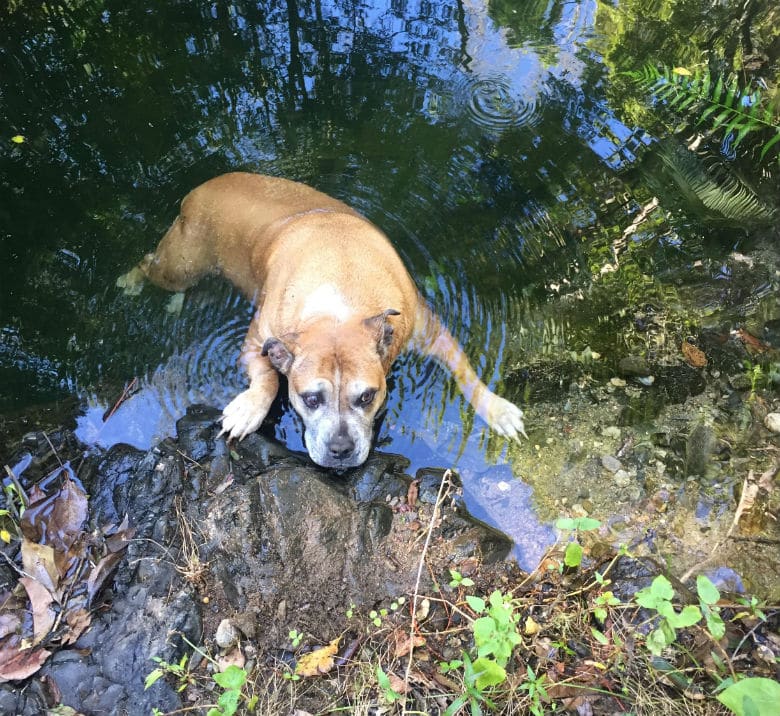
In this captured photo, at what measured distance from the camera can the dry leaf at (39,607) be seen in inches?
139

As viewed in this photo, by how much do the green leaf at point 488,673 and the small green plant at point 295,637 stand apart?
1.04 meters

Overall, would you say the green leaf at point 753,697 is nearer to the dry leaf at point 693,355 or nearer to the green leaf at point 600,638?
the green leaf at point 600,638

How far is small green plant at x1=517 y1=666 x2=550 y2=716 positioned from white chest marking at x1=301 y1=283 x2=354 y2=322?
100 inches

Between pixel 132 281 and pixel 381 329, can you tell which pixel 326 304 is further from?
pixel 132 281

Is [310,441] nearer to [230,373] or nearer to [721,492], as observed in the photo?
[230,373]

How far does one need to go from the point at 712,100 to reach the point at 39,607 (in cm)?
712

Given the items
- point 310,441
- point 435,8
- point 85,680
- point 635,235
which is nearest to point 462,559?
point 310,441

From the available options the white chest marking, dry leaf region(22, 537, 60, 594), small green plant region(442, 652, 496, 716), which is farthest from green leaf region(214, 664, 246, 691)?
the white chest marking

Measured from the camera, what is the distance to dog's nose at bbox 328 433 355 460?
402 cm

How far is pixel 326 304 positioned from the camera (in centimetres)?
457

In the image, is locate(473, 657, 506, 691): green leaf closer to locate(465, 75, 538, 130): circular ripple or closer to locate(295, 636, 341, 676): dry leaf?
locate(295, 636, 341, 676): dry leaf

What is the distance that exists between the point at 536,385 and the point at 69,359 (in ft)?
12.8

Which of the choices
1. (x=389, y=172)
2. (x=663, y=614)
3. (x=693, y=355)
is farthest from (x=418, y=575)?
(x=389, y=172)

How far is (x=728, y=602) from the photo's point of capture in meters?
3.36
